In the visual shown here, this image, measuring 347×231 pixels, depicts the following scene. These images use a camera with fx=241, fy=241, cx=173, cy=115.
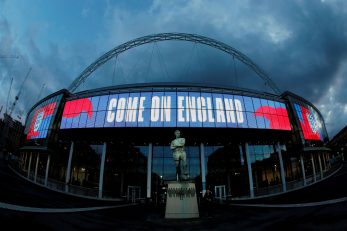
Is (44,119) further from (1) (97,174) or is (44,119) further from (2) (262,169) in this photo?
(2) (262,169)

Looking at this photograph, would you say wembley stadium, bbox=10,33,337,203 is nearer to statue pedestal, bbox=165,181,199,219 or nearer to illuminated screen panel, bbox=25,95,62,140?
illuminated screen panel, bbox=25,95,62,140

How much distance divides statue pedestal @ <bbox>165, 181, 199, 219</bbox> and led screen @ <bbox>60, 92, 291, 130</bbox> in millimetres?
20614

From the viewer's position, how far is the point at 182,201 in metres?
17.3

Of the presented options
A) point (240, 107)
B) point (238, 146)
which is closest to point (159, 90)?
point (240, 107)

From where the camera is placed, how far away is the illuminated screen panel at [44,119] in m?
44.2

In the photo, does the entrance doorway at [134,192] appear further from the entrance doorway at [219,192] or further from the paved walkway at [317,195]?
the paved walkway at [317,195]

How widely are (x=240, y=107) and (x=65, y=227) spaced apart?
115ft

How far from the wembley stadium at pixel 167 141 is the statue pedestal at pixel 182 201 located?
67.8ft

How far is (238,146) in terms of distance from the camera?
4359 cm

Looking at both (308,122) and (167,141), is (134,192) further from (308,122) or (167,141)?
(308,122)

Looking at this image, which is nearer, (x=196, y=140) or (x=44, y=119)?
(x=196, y=140)

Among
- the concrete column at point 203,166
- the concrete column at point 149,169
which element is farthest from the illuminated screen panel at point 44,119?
the concrete column at point 203,166

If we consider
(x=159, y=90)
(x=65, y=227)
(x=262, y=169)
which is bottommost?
(x=65, y=227)

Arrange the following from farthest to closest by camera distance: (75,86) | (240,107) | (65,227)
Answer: (75,86)
(240,107)
(65,227)
